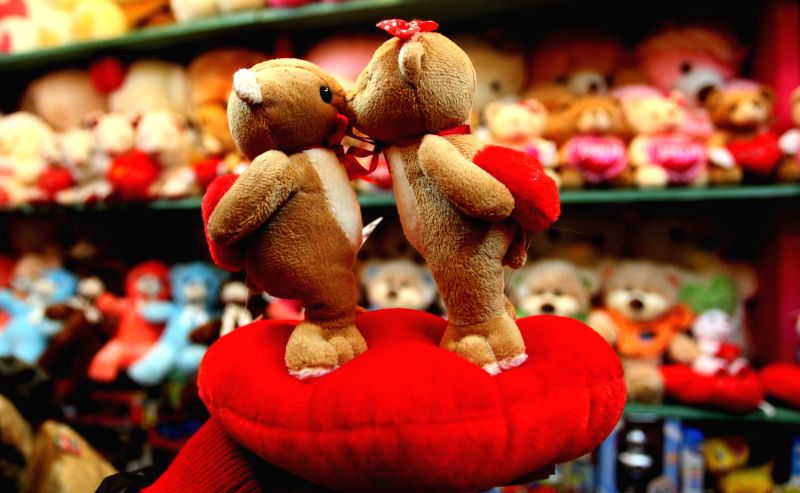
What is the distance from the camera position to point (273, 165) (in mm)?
427

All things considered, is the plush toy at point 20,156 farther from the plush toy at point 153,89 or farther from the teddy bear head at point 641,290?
the teddy bear head at point 641,290

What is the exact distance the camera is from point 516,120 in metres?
1.27

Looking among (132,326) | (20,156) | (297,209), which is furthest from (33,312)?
(297,209)

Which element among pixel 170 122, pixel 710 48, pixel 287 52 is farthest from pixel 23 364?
pixel 710 48

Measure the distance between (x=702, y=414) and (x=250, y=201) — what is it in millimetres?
1144

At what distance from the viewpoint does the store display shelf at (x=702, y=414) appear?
1159 mm

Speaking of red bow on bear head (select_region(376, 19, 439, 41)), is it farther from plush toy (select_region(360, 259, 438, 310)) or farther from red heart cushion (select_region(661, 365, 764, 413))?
red heart cushion (select_region(661, 365, 764, 413))

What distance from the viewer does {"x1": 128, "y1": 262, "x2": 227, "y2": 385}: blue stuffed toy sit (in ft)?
4.73

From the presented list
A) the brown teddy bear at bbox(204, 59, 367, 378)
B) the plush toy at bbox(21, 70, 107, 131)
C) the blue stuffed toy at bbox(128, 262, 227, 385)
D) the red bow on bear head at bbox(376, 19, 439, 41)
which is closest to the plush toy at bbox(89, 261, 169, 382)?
the blue stuffed toy at bbox(128, 262, 227, 385)

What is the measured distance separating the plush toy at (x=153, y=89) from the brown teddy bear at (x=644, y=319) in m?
1.26

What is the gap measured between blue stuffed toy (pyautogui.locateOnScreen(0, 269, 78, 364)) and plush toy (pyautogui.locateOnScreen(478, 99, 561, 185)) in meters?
1.29

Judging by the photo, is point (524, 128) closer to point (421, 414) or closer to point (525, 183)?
point (525, 183)

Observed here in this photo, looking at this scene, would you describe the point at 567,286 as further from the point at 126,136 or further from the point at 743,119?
the point at 126,136

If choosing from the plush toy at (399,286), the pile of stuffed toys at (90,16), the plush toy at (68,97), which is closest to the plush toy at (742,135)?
the plush toy at (399,286)
